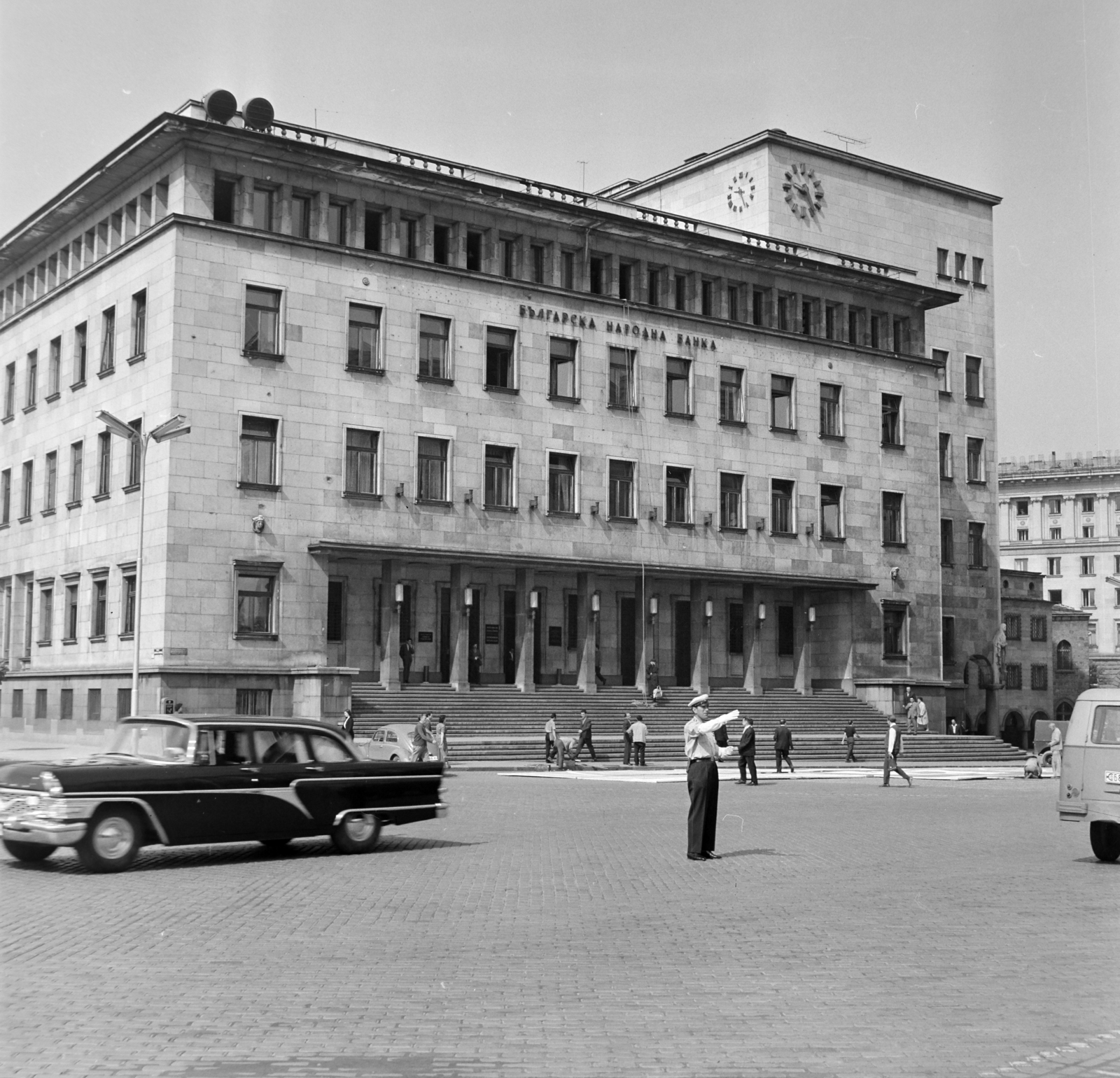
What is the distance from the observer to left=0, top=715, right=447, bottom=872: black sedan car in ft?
52.6

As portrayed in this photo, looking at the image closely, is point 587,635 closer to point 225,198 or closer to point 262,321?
point 262,321

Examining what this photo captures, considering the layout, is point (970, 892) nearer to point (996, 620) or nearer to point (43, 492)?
point (43, 492)

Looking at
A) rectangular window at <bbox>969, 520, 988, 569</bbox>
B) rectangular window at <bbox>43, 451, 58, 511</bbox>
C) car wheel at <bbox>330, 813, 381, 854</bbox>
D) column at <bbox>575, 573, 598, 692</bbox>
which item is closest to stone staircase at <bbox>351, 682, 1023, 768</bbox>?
column at <bbox>575, 573, 598, 692</bbox>

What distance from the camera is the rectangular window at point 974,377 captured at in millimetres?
72625

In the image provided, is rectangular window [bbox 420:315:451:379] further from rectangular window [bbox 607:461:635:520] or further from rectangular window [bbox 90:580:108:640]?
rectangular window [bbox 90:580:108:640]

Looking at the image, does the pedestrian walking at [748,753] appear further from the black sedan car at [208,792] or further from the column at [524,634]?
the black sedan car at [208,792]

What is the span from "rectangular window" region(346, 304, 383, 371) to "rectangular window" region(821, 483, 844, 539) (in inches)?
791

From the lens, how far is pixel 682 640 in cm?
5794

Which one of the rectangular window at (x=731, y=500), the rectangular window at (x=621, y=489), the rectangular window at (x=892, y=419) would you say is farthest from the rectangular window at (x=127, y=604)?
the rectangular window at (x=892, y=419)

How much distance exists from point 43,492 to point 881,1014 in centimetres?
4951

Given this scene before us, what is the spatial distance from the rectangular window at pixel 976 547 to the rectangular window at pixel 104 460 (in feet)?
130

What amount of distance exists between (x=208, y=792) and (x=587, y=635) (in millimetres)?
37876

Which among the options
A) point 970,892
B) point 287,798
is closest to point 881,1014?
point 970,892

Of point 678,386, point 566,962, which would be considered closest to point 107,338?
point 678,386
